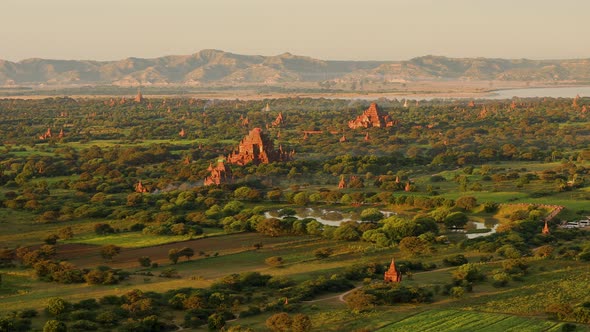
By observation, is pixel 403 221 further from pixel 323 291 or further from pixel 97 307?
pixel 97 307

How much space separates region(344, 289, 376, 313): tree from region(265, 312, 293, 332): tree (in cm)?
474

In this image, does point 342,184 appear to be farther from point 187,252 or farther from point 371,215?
point 187,252

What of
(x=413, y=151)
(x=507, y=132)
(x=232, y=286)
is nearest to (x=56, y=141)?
(x=413, y=151)

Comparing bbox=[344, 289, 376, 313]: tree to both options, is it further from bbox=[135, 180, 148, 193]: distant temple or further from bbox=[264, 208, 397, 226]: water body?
bbox=[135, 180, 148, 193]: distant temple

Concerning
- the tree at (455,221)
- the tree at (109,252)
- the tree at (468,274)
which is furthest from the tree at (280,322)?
the tree at (455,221)

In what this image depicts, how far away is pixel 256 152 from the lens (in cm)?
10294

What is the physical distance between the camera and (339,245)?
6094cm

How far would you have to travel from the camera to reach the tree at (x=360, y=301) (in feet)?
140

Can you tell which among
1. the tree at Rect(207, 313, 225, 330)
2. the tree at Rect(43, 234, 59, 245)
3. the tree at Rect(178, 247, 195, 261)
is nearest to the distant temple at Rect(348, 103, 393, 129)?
the tree at Rect(43, 234, 59, 245)

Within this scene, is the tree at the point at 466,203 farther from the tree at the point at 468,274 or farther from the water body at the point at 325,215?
the tree at the point at 468,274

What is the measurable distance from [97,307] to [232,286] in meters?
7.99

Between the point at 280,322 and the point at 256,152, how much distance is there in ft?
213

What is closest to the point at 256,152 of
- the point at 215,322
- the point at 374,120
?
the point at 374,120

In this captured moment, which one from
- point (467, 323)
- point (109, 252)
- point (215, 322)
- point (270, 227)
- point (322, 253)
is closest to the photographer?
point (215, 322)
